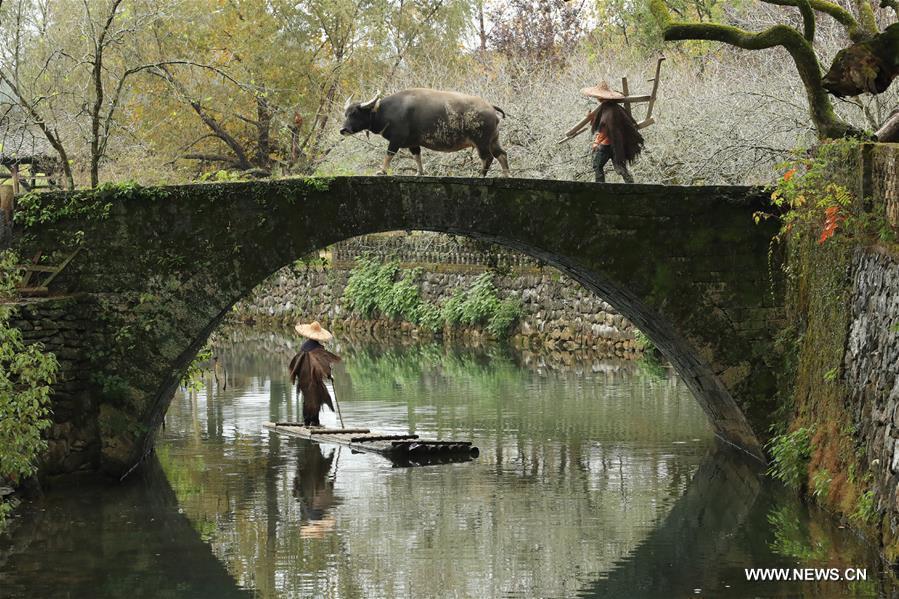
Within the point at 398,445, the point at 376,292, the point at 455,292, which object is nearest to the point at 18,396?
the point at 398,445

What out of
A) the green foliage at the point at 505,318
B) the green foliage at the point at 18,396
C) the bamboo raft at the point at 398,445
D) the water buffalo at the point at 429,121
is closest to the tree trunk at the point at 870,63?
the water buffalo at the point at 429,121

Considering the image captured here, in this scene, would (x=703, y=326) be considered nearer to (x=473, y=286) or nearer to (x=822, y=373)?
(x=822, y=373)

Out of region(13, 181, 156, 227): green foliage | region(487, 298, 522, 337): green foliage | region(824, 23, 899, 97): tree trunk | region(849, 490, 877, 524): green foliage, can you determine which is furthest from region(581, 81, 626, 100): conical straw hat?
region(487, 298, 522, 337): green foliage

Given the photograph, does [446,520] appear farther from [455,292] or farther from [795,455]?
[455,292]

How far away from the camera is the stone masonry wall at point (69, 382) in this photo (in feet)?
48.4

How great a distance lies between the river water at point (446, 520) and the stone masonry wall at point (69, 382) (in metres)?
0.30

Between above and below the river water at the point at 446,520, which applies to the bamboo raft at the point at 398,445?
above

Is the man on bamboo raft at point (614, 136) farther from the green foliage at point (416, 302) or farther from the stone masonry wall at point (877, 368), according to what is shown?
the green foliage at point (416, 302)

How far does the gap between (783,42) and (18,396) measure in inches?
313

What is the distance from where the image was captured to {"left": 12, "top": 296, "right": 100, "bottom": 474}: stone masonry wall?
14.8 meters

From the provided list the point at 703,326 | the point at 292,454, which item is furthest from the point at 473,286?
the point at 703,326

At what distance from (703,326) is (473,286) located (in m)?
17.7

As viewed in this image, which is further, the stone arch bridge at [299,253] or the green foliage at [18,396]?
the stone arch bridge at [299,253]

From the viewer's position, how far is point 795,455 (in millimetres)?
14047
